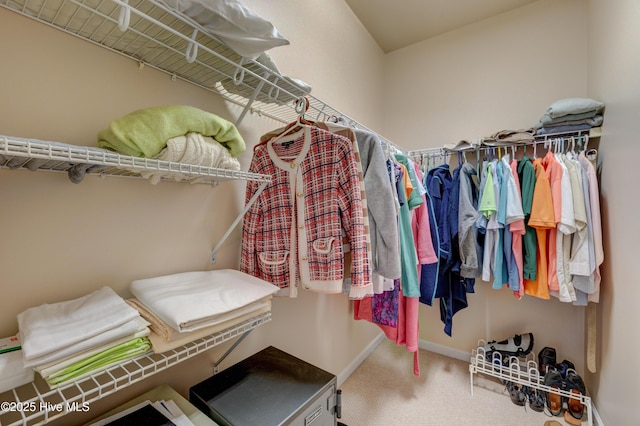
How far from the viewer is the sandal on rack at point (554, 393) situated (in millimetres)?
1681

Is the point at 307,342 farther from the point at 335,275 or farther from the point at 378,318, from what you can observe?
the point at 335,275

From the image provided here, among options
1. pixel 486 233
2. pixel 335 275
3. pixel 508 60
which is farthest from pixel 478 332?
pixel 508 60

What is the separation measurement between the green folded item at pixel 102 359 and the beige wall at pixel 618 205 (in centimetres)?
180

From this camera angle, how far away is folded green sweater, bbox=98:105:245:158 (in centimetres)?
65

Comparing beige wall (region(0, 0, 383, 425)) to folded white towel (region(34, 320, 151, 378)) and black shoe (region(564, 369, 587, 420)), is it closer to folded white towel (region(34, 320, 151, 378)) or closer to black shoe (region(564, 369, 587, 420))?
folded white towel (region(34, 320, 151, 378))

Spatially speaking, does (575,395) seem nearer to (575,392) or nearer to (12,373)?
(575,392)

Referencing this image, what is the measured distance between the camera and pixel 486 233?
1.82m

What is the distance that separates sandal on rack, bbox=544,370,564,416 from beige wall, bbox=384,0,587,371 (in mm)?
321

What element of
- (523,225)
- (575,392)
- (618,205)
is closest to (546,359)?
(575,392)

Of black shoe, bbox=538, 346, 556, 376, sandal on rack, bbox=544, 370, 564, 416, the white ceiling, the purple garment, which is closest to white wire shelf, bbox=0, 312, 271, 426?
the purple garment

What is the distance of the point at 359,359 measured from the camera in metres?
2.20

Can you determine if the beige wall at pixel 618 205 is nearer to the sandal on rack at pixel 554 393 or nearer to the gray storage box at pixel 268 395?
the sandal on rack at pixel 554 393

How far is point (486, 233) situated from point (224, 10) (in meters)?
1.88

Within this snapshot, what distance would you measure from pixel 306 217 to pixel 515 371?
75.1 inches
